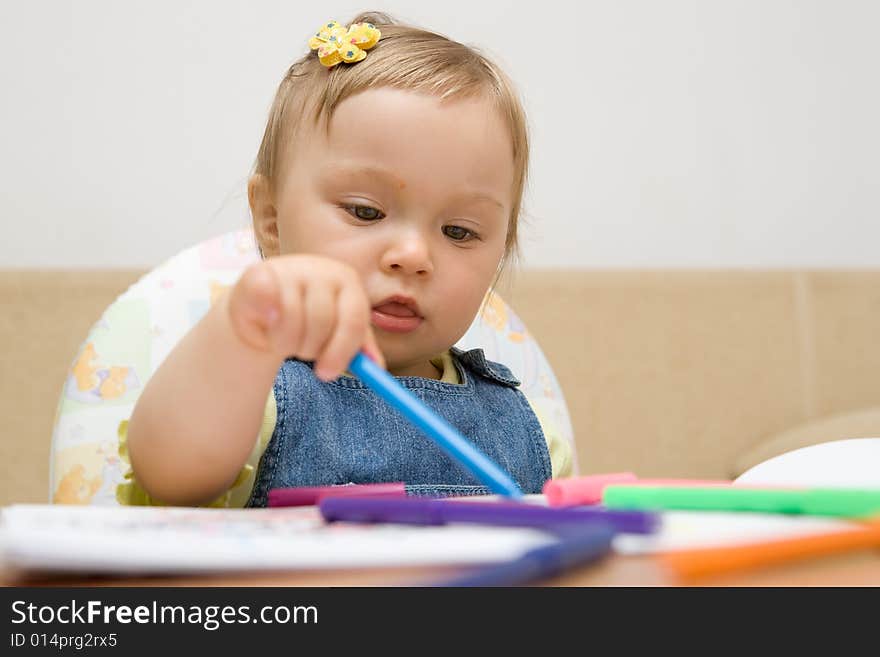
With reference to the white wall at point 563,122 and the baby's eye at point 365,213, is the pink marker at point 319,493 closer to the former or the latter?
the baby's eye at point 365,213

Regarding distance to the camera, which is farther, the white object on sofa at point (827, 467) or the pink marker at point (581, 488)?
the white object on sofa at point (827, 467)

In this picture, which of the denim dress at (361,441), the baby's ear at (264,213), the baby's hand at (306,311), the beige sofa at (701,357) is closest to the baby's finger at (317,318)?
the baby's hand at (306,311)

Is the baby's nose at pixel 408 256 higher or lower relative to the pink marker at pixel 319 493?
higher

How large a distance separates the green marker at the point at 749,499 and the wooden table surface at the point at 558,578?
0.07 meters

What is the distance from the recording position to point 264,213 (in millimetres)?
773

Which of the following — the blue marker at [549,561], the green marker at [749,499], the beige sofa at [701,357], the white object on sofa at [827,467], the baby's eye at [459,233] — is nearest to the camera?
A: the blue marker at [549,561]

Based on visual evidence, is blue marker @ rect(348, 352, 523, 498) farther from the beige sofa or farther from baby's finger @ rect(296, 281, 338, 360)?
the beige sofa

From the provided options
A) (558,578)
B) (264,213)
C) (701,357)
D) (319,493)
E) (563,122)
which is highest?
(563,122)

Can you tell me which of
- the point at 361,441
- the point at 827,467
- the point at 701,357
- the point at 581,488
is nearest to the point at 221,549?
the point at 581,488

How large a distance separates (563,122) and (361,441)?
0.96 m

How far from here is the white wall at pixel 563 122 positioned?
126cm

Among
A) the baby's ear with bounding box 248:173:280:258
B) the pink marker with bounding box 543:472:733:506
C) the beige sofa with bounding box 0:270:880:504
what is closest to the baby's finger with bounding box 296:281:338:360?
the pink marker with bounding box 543:472:733:506

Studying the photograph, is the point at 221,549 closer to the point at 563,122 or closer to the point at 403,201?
the point at 403,201
